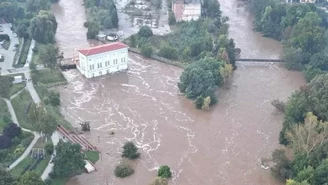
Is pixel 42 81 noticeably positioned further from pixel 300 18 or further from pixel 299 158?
pixel 300 18

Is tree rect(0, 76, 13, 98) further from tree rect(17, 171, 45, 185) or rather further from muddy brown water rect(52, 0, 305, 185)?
tree rect(17, 171, 45, 185)

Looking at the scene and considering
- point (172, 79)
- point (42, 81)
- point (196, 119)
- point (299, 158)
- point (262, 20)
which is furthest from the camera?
point (262, 20)

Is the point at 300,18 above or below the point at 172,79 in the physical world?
above

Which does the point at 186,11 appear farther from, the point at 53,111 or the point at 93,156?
the point at 93,156

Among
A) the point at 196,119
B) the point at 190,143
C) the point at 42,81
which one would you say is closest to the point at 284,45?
the point at 196,119

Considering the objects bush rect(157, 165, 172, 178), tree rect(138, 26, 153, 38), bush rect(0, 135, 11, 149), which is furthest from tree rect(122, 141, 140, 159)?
tree rect(138, 26, 153, 38)

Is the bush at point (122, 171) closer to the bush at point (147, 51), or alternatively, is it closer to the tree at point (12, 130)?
the tree at point (12, 130)
